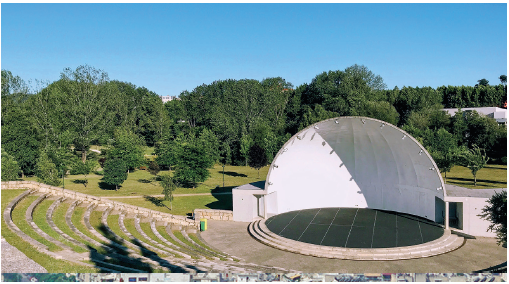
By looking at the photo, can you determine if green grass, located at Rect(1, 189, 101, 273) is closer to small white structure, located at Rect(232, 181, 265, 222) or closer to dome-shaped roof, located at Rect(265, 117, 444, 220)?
small white structure, located at Rect(232, 181, 265, 222)

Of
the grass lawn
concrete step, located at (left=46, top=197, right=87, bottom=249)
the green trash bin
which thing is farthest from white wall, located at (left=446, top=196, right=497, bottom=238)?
the grass lawn

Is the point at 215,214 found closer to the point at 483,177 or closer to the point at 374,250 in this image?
the point at 374,250

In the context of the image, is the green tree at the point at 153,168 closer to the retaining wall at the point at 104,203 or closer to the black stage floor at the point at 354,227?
the retaining wall at the point at 104,203

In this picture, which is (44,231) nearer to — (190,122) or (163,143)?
(163,143)

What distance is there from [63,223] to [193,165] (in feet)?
63.8

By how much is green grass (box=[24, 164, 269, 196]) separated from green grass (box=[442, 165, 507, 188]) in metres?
22.6

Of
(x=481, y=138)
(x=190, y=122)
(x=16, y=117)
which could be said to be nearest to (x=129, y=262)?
(x=16, y=117)

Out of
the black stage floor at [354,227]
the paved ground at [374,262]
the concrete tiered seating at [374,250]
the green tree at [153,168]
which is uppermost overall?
the green tree at [153,168]

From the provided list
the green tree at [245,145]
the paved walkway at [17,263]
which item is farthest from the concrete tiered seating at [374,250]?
the green tree at [245,145]

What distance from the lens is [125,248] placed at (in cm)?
1781

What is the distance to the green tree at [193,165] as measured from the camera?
39781 millimetres

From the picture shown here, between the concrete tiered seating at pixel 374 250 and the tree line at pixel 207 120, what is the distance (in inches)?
807

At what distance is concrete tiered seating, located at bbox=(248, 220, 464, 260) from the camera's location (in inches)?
755

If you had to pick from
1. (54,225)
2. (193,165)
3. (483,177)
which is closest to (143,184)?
(193,165)
